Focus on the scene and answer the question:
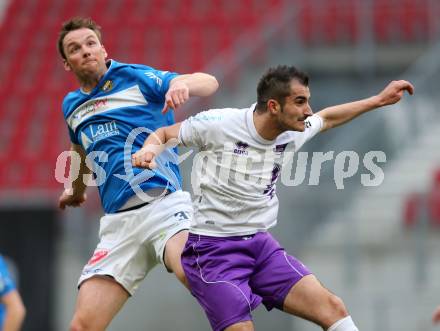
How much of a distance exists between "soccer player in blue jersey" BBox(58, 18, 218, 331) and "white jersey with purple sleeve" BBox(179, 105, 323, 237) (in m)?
0.42

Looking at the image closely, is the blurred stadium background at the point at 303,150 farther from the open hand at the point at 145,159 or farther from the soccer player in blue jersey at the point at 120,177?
the open hand at the point at 145,159

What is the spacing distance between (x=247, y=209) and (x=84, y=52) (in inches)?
53.8

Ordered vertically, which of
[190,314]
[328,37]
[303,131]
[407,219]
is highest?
[328,37]

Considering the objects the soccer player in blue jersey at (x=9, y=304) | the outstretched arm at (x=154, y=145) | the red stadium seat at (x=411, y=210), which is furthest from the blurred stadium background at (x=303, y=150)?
the outstretched arm at (x=154, y=145)

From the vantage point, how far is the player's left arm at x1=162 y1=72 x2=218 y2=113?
16.8 feet

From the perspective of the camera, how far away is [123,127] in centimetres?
602

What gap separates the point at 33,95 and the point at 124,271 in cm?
835

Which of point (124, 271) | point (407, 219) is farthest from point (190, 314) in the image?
point (124, 271)

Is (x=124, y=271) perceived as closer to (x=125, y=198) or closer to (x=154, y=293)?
(x=125, y=198)

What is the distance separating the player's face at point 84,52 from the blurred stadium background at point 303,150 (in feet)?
12.6

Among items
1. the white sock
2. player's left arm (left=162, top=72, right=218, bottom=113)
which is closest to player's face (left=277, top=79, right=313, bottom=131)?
player's left arm (left=162, top=72, right=218, bottom=113)

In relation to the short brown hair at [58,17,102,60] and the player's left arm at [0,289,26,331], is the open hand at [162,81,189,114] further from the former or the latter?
the player's left arm at [0,289,26,331]

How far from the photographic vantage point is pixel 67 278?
432 inches

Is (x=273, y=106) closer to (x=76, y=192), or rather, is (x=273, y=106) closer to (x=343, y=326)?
(x=343, y=326)
